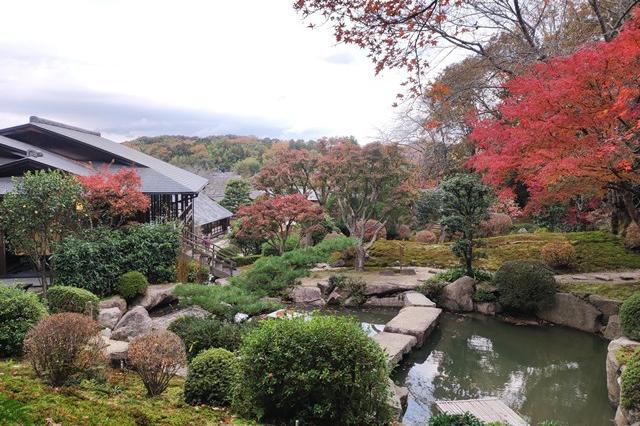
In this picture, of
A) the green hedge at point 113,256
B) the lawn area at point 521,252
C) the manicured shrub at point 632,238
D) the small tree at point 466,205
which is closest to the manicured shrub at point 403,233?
the lawn area at point 521,252

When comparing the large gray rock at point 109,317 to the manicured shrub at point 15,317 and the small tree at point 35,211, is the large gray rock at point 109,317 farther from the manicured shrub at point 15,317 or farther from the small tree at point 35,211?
the manicured shrub at point 15,317

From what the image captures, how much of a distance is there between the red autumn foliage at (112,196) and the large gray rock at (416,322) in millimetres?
7471

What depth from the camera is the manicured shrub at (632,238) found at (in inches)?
541

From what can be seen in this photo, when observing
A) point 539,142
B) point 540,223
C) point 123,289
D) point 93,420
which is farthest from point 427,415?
point 540,223

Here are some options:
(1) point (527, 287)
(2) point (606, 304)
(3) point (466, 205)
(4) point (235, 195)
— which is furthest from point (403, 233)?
(4) point (235, 195)

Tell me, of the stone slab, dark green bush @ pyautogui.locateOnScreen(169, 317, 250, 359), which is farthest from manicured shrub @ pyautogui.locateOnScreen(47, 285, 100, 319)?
the stone slab

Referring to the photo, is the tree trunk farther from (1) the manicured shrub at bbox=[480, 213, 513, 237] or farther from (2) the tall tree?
(1) the manicured shrub at bbox=[480, 213, 513, 237]

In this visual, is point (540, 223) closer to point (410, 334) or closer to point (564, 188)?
point (564, 188)

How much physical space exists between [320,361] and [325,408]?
41 centimetres

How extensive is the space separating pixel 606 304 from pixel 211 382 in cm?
892

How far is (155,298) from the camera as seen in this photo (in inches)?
432

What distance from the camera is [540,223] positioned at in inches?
776

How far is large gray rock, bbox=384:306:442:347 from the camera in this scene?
27.9 feet

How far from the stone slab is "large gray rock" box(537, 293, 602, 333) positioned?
163 inches
